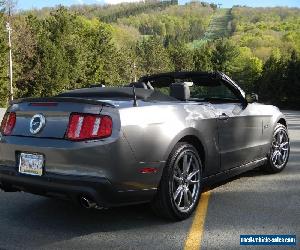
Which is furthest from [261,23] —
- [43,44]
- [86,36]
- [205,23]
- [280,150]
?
[280,150]

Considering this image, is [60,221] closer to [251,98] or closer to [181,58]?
[251,98]

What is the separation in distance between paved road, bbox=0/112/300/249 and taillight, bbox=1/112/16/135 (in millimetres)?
867

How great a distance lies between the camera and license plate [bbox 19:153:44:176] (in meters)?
4.16

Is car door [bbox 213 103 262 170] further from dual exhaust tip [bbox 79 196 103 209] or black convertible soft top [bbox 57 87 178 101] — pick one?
dual exhaust tip [bbox 79 196 103 209]

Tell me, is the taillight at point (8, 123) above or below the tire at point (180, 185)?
above

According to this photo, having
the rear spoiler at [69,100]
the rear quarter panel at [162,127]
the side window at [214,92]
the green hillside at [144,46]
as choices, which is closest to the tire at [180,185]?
the rear quarter panel at [162,127]

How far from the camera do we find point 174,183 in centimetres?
455

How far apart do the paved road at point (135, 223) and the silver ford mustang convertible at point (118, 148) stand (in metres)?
0.30

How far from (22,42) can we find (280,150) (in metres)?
46.8

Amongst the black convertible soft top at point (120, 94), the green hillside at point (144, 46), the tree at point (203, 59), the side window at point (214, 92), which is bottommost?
the tree at point (203, 59)

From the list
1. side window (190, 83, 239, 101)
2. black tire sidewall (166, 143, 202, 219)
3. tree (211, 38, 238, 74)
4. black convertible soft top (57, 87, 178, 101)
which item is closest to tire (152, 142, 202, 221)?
black tire sidewall (166, 143, 202, 219)

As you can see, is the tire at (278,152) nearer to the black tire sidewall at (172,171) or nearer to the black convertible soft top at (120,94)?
the black tire sidewall at (172,171)

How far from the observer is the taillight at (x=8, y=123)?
4582 millimetres

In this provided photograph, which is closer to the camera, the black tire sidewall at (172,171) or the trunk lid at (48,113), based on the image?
the trunk lid at (48,113)
